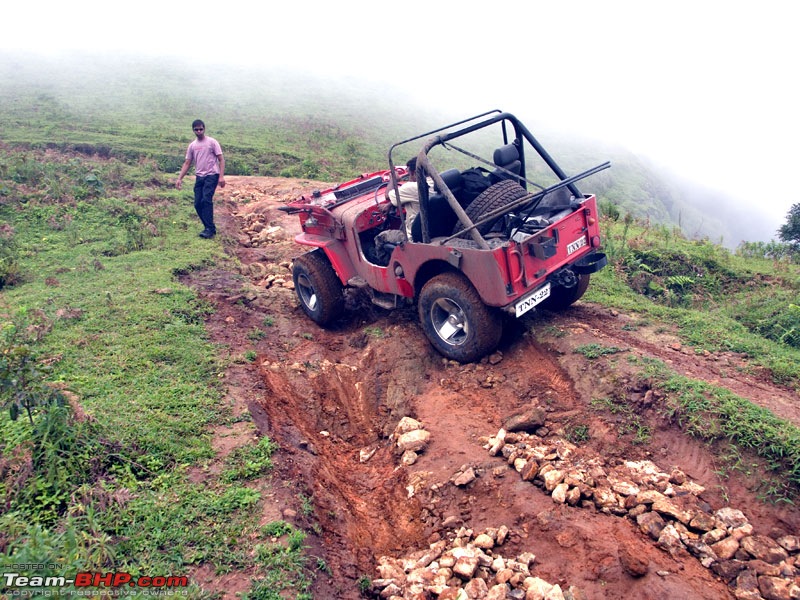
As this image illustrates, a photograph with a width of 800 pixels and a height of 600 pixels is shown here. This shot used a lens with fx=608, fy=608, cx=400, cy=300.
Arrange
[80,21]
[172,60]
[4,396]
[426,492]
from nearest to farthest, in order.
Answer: [4,396] → [426,492] → [172,60] → [80,21]

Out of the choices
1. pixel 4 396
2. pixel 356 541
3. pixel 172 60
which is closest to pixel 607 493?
pixel 356 541

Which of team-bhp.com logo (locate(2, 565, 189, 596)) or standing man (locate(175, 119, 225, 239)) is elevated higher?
standing man (locate(175, 119, 225, 239))

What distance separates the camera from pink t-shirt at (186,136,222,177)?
934 cm

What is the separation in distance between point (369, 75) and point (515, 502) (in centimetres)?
3948

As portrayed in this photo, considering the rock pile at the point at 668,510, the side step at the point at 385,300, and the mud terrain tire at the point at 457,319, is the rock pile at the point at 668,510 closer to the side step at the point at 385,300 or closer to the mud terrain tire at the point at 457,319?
the mud terrain tire at the point at 457,319

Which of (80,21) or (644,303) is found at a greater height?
(80,21)

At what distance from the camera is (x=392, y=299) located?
6.92 m

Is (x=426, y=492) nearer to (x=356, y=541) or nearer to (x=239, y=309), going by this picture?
(x=356, y=541)

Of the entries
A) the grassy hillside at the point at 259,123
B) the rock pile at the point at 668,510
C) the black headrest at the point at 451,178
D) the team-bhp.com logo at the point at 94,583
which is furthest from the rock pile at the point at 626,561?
the grassy hillside at the point at 259,123

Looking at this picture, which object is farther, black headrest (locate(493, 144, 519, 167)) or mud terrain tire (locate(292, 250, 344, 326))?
mud terrain tire (locate(292, 250, 344, 326))

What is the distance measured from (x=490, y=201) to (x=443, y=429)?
226 centimetres

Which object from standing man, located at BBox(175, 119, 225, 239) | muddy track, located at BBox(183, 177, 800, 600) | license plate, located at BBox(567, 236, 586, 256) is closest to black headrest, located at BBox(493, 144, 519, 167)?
license plate, located at BBox(567, 236, 586, 256)

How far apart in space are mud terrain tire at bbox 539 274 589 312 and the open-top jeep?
1 cm

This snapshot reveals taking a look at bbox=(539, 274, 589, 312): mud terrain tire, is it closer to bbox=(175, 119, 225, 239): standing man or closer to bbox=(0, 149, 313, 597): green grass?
bbox=(0, 149, 313, 597): green grass
